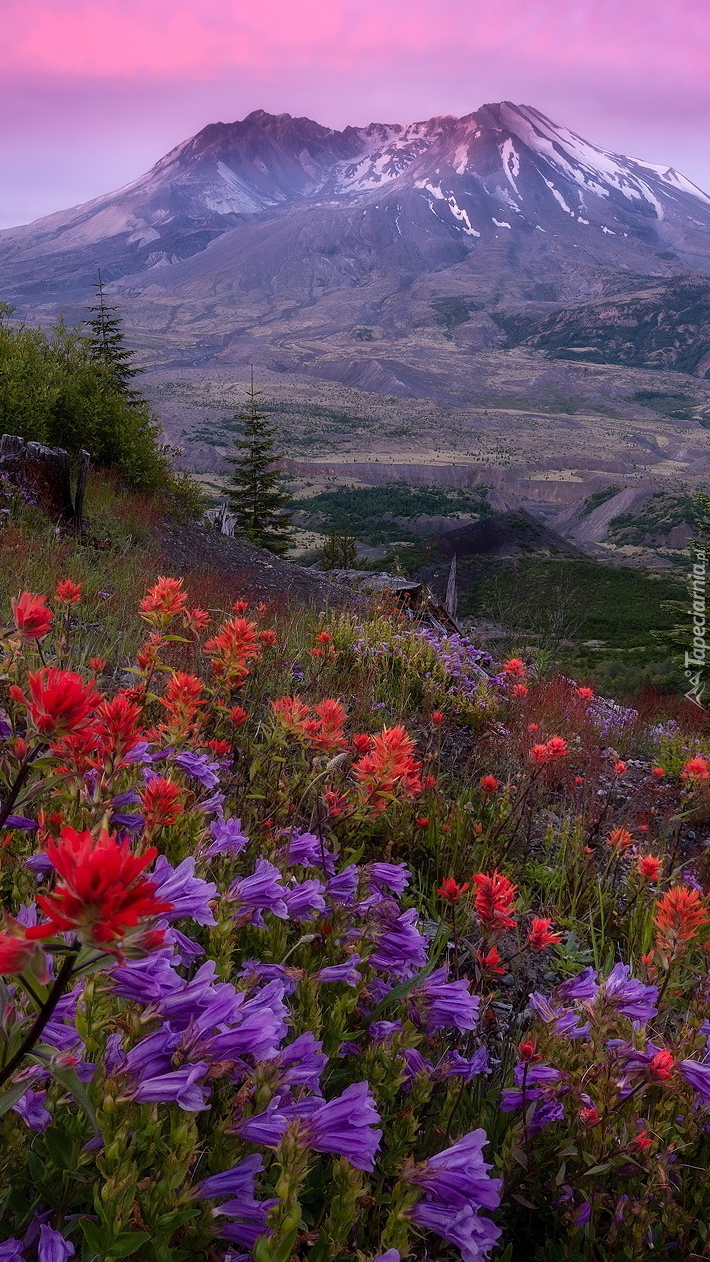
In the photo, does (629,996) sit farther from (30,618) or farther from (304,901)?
(30,618)

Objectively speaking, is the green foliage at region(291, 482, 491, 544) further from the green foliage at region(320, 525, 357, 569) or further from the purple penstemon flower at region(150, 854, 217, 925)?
the purple penstemon flower at region(150, 854, 217, 925)

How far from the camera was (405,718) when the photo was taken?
16.1 feet

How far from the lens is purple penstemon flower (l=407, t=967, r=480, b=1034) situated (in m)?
1.41

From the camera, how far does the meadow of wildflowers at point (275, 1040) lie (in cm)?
88

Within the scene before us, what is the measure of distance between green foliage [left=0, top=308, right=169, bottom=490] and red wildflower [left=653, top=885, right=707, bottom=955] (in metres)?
12.0

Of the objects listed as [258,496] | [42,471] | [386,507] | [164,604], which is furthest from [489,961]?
[386,507]

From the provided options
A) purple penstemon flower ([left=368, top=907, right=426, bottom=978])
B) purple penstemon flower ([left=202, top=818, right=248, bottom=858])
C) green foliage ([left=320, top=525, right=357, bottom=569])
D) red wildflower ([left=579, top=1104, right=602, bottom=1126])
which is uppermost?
purple penstemon flower ([left=202, top=818, right=248, bottom=858])

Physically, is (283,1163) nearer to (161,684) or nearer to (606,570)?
(161,684)

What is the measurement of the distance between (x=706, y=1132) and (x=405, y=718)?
3.45 m

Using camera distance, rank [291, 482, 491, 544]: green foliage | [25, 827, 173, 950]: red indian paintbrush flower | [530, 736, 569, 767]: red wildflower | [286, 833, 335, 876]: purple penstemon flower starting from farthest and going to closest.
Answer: [291, 482, 491, 544]: green foliage < [530, 736, 569, 767]: red wildflower < [286, 833, 335, 876]: purple penstemon flower < [25, 827, 173, 950]: red indian paintbrush flower

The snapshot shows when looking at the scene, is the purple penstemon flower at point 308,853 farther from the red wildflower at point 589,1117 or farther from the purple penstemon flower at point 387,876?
the red wildflower at point 589,1117

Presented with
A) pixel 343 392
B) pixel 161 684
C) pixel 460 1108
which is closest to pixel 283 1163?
pixel 460 1108

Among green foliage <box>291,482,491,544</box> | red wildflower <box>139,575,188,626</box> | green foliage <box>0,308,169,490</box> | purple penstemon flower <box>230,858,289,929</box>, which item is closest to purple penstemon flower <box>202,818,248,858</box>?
purple penstemon flower <box>230,858,289,929</box>

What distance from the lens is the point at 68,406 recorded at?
43.0 feet
